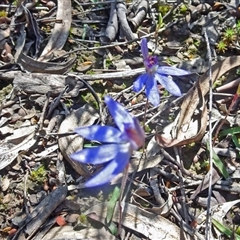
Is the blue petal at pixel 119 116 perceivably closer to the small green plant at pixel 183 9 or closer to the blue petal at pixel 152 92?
the blue petal at pixel 152 92

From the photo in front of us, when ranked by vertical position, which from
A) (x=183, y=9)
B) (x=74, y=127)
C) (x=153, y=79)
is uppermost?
(x=153, y=79)

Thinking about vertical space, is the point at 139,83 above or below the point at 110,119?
above

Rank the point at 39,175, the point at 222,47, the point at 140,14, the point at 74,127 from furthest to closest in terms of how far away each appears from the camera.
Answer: the point at 140,14, the point at 222,47, the point at 74,127, the point at 39,175

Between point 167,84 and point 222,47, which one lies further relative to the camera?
point 222,47

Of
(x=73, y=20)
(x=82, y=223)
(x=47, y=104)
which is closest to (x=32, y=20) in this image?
(x=73, y=20)

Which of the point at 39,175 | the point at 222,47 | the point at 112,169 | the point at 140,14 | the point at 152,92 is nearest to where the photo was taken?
the point at 112,169

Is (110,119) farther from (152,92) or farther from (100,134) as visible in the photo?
(100,134)

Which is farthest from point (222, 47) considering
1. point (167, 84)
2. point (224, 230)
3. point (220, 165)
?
point (224, 230)

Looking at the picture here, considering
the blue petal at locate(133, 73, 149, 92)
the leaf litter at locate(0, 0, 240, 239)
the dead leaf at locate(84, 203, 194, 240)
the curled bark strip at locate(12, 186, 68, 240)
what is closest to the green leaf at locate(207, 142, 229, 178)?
the leaf litter at locate(0, 0, 240, 239)
